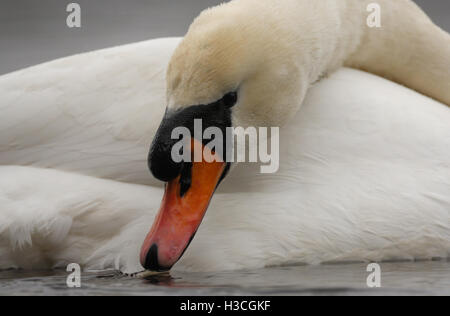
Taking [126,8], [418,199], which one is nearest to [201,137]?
[418,199]

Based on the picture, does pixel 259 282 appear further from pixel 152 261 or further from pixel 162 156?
pixel 162 156

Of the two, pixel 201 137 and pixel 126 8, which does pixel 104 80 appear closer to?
pixel 201 137

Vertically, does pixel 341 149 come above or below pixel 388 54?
below

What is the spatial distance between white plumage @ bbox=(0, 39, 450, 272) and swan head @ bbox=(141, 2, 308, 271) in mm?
273

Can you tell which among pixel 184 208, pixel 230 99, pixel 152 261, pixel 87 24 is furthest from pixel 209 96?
pixel 87 24

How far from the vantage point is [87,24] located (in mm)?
9734

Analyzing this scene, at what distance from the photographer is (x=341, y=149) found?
4.88m

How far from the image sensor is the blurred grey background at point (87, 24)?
9141 millimetres

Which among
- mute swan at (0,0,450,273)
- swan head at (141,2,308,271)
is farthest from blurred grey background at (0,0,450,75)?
swan head at (141,2,308,271)

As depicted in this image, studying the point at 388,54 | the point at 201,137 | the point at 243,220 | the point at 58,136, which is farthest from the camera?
the point at 388,54

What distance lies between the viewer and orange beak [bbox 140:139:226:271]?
14.4ft

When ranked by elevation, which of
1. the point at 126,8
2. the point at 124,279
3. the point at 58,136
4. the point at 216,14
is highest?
the point at 126,8

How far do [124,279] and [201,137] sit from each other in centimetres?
65

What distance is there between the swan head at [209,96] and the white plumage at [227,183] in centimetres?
27
